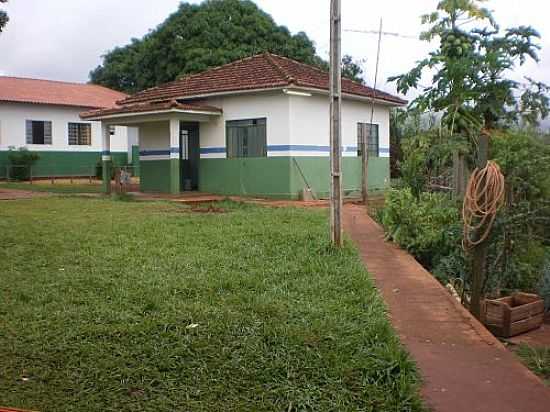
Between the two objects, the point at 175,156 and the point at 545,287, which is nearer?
the point at 545,287

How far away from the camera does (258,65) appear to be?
2025 cm

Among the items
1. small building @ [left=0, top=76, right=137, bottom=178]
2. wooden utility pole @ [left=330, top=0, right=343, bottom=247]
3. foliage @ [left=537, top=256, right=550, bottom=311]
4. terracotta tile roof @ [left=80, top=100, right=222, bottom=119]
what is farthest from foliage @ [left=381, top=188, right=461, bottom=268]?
small building @ [left=0, top=76, right=137, bottom=178]

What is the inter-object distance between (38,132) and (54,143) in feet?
2.95

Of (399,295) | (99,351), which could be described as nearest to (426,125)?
(399,295)

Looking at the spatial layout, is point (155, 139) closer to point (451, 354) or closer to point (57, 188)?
point (57, 188)

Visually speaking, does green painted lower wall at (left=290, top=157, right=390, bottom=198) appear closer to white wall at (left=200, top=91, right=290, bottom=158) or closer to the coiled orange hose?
white wall at (left=200, top=91, right=290, bottom=158)

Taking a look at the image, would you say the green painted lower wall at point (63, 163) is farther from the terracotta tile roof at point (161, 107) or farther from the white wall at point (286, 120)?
the white wall at point (286, 120)

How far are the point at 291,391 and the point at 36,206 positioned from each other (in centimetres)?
1239

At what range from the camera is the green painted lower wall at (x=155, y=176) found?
2083 centimetres

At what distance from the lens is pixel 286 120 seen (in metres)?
18.1

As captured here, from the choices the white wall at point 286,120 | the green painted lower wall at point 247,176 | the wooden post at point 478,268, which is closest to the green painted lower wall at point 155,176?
the green painted lower wall at point 247,176

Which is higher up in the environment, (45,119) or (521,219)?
(45,119)

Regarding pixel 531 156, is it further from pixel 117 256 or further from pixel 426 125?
pixel 426 125

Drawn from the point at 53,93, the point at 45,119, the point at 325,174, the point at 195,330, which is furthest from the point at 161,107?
the point at 53,93
